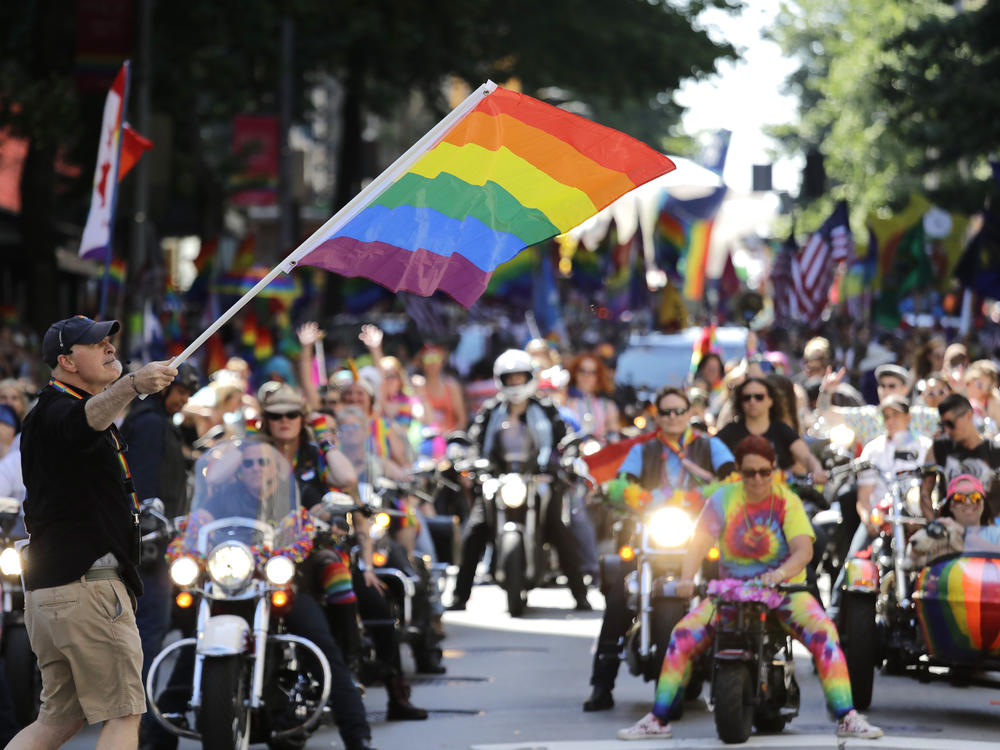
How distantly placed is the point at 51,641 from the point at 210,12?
19.8 metres

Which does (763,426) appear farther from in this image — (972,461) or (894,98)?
(894,98)

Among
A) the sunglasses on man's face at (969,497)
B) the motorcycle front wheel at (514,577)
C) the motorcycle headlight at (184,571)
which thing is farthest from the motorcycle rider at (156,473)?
the motorcycle front wheel at (514,577)

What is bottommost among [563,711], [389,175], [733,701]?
[563,711]

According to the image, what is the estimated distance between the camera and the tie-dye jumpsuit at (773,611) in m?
9.61

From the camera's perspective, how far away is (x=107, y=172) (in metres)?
14.2

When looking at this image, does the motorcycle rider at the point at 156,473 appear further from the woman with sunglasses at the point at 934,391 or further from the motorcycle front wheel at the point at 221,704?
the woman with sunglasses at the point at 934,391

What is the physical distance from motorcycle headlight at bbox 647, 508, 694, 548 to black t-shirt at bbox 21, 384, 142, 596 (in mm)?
4480

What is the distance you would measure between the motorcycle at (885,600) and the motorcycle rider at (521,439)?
456 cm

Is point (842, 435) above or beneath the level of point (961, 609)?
above

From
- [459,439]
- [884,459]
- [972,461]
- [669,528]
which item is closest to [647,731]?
[669,528]

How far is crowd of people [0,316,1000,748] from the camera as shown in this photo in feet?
23.6

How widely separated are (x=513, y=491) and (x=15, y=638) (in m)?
6.15

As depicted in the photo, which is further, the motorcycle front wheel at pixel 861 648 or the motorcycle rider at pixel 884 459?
the motorcycle rider at pixel 884 459

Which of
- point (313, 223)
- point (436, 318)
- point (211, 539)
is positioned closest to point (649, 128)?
point (313, 223)
